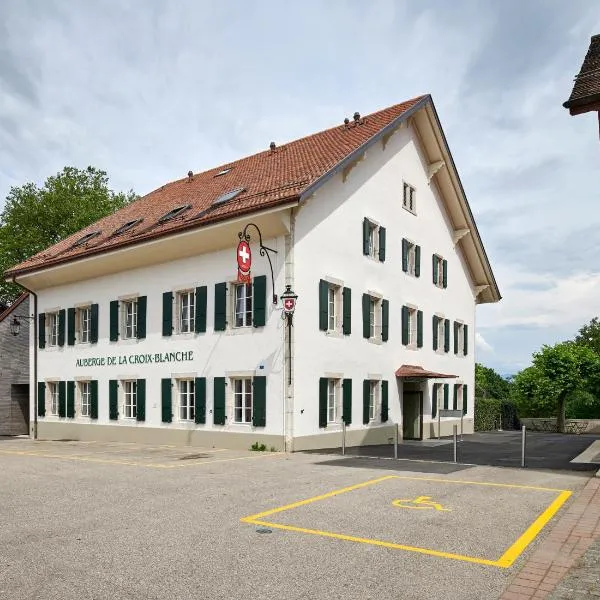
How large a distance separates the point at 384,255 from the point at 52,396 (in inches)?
549

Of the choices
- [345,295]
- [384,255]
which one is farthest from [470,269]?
[345,295]

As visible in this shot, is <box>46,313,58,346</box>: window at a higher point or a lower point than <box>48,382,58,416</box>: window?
higher

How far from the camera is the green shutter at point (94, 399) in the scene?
73.3 feet

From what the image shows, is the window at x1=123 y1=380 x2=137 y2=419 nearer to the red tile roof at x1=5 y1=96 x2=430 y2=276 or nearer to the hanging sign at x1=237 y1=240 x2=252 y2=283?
the red tile roof at x1=5 y1=96 x2=430 y2=276

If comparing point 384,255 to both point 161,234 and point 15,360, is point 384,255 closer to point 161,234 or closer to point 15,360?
point 161,234

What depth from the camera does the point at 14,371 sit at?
2741 cm

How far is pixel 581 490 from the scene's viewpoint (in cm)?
977

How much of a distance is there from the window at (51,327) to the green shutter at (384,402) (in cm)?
1280

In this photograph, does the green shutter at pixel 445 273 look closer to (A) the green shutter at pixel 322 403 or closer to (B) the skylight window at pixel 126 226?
(A) the green shutter at pixel 322 403

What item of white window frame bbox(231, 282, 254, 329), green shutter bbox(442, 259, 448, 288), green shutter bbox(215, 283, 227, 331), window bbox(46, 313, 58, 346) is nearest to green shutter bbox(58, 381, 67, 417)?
window bbox(46, 313, 58, 346)

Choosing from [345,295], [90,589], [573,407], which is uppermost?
[345,295]

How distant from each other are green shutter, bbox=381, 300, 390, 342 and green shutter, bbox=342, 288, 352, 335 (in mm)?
2271

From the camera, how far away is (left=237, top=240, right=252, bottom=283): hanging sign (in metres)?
16.4

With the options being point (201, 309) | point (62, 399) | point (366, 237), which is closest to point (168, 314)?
point (201, 309)
